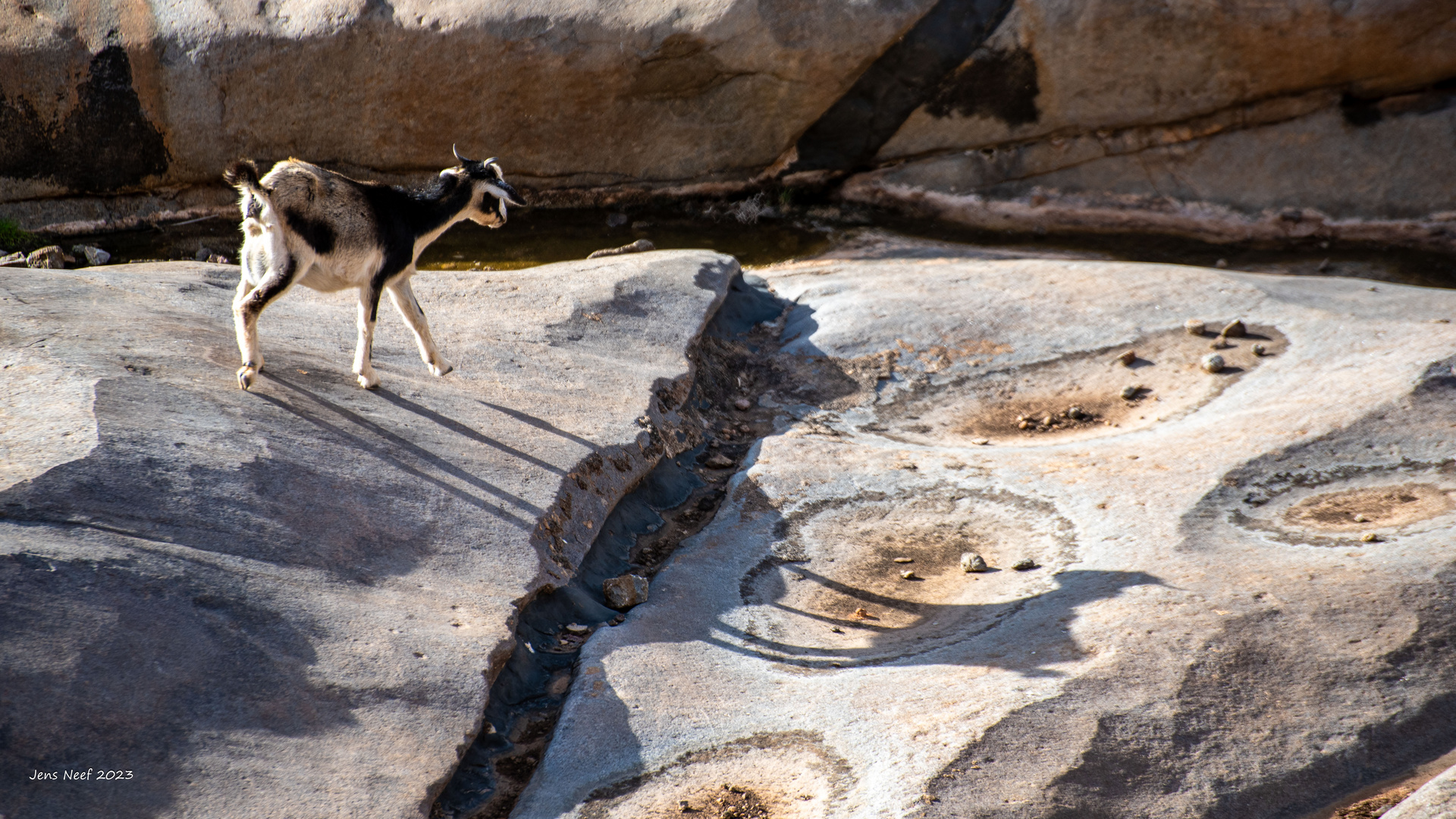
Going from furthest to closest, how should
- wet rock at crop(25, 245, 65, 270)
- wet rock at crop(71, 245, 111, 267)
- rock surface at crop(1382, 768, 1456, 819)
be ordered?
wet rock at crop(71, 245, 111, 267)
wet rock at crop(25, 245, 65, 270)
rock surface at crop(1382, 768, 1456, 819)

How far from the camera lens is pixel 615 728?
3.95 meters

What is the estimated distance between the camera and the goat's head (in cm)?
585

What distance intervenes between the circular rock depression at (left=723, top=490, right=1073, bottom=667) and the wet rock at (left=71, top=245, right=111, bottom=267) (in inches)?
346

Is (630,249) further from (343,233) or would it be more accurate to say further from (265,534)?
(265,534)

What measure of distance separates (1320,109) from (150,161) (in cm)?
1292

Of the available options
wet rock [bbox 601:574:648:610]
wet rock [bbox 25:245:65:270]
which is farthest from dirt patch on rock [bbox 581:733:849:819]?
wet rock [bbox 25:245:65:270]

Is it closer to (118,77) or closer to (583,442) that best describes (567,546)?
(583,442)

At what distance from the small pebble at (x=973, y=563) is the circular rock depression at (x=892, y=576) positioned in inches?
1.4

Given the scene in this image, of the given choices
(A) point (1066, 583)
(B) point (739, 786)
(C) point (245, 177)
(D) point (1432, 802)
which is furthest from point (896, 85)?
(D) point (1432, 802)

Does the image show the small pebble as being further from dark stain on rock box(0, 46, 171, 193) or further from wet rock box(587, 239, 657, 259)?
dark stain on rock box(0, 46, 171, 193)

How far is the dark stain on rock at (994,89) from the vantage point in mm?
11258

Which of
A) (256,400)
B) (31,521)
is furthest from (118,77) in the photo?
(31,521)

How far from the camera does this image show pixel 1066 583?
4816 mm

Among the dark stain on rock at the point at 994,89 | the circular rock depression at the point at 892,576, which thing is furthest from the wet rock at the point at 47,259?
the dark stain on rock at the point at 994,89
